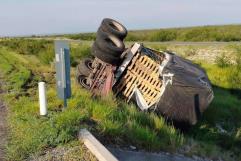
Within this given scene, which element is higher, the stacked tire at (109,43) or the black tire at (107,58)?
the stacked tire at (109,43)

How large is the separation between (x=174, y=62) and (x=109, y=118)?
4318mm

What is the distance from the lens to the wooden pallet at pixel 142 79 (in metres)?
12.1

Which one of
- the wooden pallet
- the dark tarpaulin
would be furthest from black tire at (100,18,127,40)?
the dark tarpaulin

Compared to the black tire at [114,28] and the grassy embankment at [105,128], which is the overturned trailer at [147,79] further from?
the grassy embankment at [105,128]

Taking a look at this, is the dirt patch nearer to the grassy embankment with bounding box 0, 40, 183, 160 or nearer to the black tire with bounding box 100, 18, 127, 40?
the grassy embankment with bounding box 0, 40, 183, 160

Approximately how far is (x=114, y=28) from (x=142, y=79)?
239 cm

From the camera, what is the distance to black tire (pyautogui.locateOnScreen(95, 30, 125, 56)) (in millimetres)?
12728

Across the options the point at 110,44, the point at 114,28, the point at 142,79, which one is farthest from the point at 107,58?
the point at 114,28

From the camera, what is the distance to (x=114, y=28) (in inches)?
555

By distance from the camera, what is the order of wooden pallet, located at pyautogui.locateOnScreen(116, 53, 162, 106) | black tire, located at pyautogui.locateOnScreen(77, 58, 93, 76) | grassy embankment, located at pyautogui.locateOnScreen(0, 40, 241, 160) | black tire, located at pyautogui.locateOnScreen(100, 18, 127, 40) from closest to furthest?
grassy embankment, located at pyautogui.locateOnScreen(0, 40, 241, 160)
wooden pallet, located at pyautogui.locateOnScreen(116, 53, 162, 106)
black tire, located at pyautogui.locateOnScreen(100, 18, 127, 40)
black tire, located at pyautogui.locateOnScreen(77, 58, 93, 76)

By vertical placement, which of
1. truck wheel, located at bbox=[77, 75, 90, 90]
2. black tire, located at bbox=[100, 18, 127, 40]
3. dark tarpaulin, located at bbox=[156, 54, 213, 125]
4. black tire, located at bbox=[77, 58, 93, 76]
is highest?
black tire, located at bbox=[100, 18, 127, 40]

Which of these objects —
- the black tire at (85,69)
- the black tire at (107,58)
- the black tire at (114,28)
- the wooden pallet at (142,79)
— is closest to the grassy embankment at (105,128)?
the wooden pallet at (142,79)

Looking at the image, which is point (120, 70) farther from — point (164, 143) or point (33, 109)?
point (164, 143)

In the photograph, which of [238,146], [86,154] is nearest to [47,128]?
[86,154]
